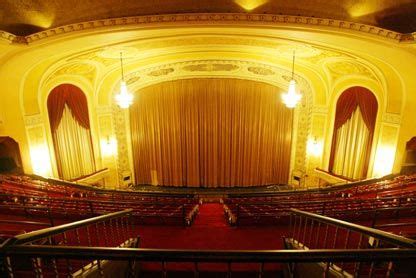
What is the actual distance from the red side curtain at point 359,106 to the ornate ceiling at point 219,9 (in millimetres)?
4881

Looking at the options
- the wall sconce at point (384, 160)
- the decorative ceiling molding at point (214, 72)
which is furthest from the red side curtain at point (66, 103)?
the wall sconce at point (384, 160)

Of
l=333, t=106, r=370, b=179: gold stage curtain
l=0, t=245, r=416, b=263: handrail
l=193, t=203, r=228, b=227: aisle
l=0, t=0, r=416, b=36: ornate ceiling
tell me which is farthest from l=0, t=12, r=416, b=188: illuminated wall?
l=0, t=245, r=416, b=263: handrail

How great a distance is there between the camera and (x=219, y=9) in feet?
17.4

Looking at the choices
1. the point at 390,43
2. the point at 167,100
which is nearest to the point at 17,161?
the point at 167,100

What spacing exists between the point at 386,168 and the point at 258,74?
5.79 m

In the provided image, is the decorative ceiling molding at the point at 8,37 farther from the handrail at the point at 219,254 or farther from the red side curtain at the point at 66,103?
the handrail at the point at 219,254

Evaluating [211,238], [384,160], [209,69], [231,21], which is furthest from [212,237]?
[209,69]

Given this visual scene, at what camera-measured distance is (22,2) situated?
17.3 ft

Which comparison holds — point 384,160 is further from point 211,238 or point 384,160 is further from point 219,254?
Result: point 219,254

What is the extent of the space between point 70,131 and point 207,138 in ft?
19.2

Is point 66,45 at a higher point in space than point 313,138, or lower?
higher

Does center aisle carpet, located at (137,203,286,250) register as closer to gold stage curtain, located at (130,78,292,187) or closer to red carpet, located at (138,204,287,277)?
red carpet, located at (138,204,287,277)

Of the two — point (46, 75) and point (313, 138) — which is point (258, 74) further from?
point (46, 75)

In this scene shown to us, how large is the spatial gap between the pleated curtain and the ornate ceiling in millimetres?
4825
